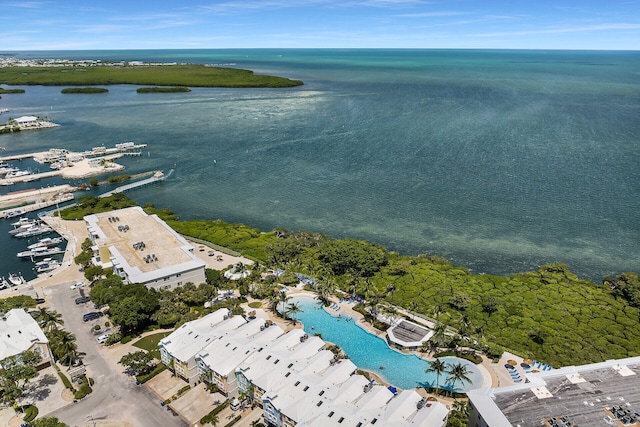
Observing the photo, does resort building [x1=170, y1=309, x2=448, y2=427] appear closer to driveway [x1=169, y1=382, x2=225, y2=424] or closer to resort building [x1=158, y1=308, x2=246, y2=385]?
resort building [x1=158, y1=308, x2=246, y2=385]

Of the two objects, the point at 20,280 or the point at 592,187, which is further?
the point at 592,187

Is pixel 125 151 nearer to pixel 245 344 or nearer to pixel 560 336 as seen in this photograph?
pixel 245 344

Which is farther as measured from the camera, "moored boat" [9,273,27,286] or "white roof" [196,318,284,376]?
"moored boat" [9,273,27,286]

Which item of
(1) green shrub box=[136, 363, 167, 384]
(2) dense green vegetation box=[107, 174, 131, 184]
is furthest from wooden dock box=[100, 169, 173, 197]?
(1) green shrub box=[136, 363, 167, 384]

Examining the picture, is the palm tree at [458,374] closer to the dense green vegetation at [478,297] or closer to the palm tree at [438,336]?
the palm tree at [438,336]

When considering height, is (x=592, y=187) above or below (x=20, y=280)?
above

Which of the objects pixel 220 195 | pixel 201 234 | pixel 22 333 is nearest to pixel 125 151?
pixel 220 195

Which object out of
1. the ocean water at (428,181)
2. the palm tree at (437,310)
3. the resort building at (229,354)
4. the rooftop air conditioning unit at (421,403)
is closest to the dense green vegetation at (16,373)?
the resort building at (229,354)
